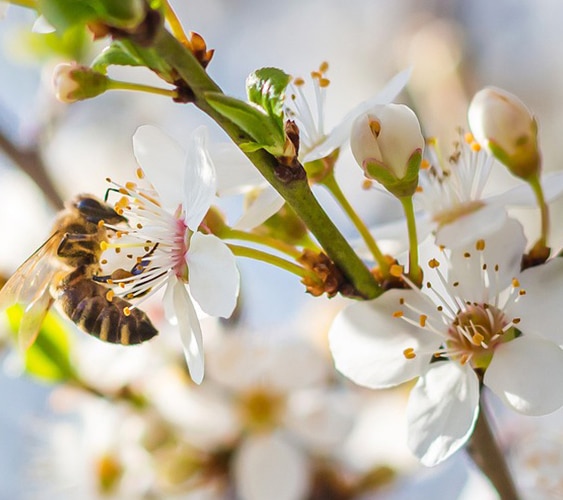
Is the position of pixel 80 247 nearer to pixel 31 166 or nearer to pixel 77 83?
pixel 77 83

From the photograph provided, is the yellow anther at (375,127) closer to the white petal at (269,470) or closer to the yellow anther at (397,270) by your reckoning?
the yellow anther at (397,270)

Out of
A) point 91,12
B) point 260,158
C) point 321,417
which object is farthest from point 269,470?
point 91,12

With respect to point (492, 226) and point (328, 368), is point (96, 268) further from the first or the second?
point (328, 368)

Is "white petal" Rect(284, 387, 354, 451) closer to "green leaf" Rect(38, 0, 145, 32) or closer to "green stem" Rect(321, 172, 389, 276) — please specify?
"green stem" Rect(321, 172, 389, 276)

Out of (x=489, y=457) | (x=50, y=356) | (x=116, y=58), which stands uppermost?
(x=116, y=58)

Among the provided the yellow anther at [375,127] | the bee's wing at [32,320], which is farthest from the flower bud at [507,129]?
the bee's wing at [32,320]

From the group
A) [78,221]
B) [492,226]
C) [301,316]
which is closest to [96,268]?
[78,221]
